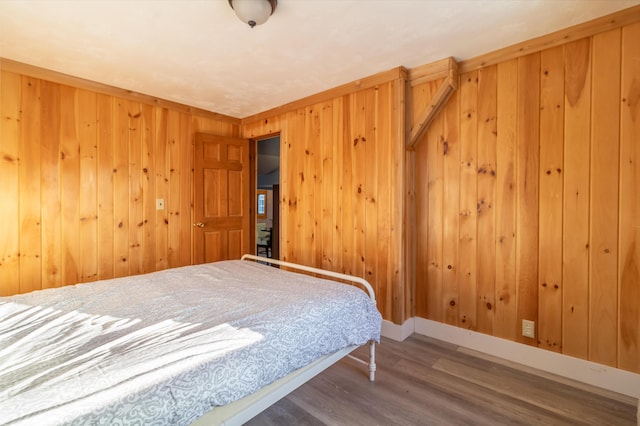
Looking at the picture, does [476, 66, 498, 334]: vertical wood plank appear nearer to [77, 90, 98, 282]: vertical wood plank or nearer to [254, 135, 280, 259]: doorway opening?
[254, 135, 280, 259]: doorway opening

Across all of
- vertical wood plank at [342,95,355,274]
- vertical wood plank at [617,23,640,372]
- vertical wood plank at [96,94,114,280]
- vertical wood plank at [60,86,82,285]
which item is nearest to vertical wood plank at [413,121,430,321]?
vertical wood plank at [342,95,355,274]

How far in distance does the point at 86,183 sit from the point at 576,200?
4109 millimetres

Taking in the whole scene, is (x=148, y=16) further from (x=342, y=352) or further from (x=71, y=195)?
(x=342, y=352)

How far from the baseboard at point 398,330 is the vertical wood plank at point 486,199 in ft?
1.85

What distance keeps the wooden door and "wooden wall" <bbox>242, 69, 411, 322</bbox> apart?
2.18ft

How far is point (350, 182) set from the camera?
3.00m

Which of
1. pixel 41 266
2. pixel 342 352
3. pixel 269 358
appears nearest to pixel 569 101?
pixel 342 352

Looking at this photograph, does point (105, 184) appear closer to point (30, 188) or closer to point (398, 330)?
point (30, 188)

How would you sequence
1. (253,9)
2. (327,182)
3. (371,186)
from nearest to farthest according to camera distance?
(253,9), (371,186), (327,182)

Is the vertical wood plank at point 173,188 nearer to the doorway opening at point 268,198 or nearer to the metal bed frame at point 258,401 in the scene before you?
the doorway opening at point 268,198

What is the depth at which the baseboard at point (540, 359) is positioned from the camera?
1.86m

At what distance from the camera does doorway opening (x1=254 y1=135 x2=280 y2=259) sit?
5.75m

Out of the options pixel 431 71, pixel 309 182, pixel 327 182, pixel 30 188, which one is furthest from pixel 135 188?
pixel 431 71

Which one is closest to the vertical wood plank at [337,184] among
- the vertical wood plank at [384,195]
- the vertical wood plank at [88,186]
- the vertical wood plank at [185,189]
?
the vertical wood plank at [384,195]
